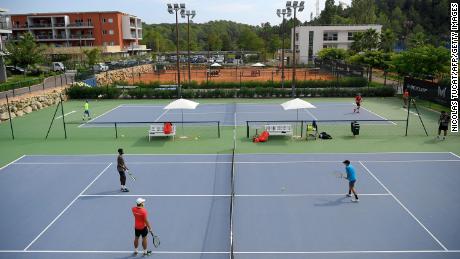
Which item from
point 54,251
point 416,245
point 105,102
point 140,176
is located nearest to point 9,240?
point 54,251

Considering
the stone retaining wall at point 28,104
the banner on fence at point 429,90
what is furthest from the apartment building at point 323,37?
the stone retaining wall at point 28,104

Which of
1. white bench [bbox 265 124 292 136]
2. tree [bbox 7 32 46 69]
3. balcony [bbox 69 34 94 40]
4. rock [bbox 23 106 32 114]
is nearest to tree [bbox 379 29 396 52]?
white bench [bbox 265 124 292 136]

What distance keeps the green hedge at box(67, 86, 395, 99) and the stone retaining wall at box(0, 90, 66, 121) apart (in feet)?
10.9

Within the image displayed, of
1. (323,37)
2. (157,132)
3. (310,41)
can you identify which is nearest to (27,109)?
(157,132)

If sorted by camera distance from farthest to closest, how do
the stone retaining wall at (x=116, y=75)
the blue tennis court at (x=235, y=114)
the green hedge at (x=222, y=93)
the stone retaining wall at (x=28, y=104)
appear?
the stone retaining wall at (x=116, y=75), the green hedge at (x=222, y=93), the stone retaining wall at (x=28, y=104), the blue tennis court at (x=235, y=114)

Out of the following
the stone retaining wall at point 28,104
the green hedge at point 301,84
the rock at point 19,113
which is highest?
the green hedge at point 301,84

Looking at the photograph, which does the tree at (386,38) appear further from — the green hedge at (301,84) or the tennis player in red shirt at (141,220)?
the tennis player in red shirt at (141,220)

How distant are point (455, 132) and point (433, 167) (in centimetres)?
767

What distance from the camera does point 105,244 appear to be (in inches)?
417

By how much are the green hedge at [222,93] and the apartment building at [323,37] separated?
48.7 metres

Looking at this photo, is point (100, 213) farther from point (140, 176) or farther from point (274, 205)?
point (274, 205)

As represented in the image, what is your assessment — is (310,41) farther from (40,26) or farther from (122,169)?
(122,169)

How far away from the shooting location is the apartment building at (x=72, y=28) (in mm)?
87625

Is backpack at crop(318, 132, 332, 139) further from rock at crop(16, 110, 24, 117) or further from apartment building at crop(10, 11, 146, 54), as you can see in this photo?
apartment building at crop(10, 11, 146, 54)
